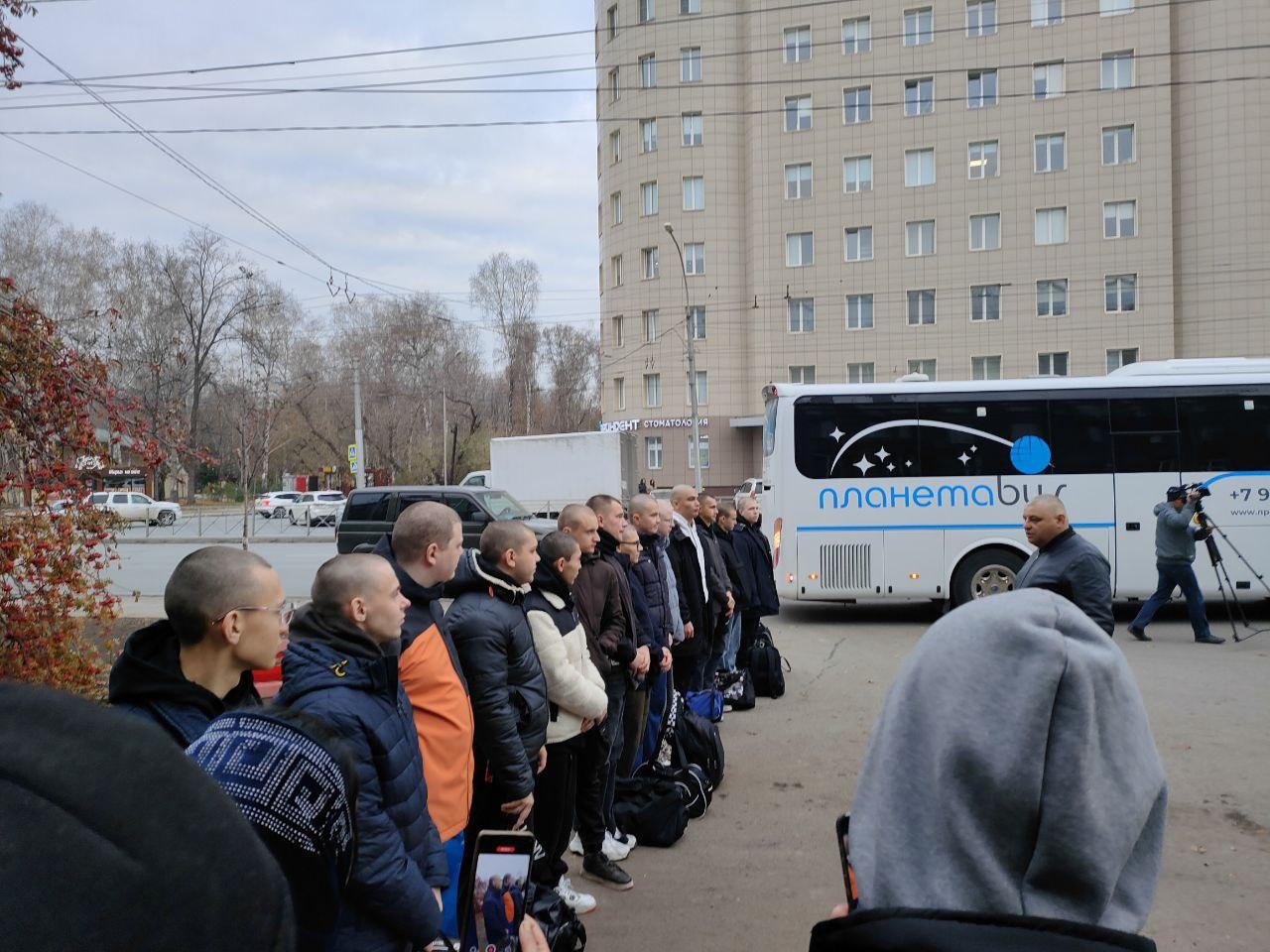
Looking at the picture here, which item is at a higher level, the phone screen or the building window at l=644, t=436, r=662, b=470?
the building window at l=644, t=436, r=662, b=470

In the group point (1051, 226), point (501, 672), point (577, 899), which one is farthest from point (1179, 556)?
point (1051, 226)

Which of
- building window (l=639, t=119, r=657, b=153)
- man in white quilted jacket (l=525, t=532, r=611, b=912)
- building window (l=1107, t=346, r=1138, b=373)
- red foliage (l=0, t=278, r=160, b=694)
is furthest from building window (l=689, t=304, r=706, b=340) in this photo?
man in white quilted jacket (l=525, t=532, r=611, b=912)

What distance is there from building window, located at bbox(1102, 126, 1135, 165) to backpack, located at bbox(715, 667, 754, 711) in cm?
3828

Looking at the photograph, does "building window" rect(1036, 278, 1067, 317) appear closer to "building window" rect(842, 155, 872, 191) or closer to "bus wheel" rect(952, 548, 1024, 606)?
"building window" rect(842, 155, 872, 191)

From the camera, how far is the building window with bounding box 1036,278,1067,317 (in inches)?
1559

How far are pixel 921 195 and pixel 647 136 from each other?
43.4 feet

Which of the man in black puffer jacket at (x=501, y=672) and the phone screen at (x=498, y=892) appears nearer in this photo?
the phone screen at (x=498, y=892)

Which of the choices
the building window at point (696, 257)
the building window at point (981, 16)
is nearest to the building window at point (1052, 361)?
the building window at point (981, 16)

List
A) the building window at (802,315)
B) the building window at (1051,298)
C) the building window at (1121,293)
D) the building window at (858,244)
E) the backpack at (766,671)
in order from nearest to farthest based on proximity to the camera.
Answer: the backpack at (766,671)
the building window at (1121,293)
the building window at (1051,298)
the building window at (858,244)
the building window at (802,315)

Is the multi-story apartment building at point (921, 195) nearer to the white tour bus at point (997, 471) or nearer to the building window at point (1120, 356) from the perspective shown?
the building window at point (1120, 356)

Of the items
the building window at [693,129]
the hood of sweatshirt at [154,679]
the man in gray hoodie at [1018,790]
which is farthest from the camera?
the building window at [693,129]

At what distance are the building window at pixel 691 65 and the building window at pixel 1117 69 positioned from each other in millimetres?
17494

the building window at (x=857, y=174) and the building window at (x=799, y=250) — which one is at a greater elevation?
the building window at (x=857, y=174)

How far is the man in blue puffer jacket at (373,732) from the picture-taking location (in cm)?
257
